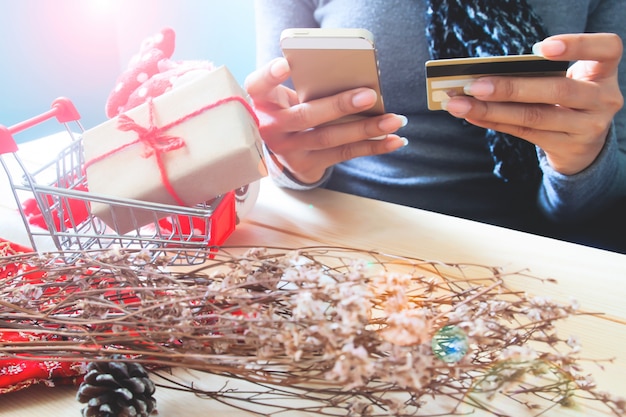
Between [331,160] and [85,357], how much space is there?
474 millimetres

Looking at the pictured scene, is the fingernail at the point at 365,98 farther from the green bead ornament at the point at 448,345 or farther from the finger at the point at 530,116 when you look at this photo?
the green bead ornament at the point at 448,345

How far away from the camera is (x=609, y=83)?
2.22 feet

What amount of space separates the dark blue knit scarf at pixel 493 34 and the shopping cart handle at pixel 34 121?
0.55 meters

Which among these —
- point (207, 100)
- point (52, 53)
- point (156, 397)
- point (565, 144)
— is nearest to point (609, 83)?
point (565, 144)

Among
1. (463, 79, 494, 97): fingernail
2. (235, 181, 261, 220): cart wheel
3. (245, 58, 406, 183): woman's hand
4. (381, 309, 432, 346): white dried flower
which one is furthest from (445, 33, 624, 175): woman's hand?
(381, 309, 432, 346): white dried flower

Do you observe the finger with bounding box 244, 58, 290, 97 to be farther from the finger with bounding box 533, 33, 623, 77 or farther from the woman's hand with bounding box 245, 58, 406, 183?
the finger with bounding box 533, 33, 623, 77

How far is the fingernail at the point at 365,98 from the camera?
64cm

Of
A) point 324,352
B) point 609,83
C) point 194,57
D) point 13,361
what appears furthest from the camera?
point 194,57

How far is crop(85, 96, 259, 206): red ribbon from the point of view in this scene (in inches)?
20.6

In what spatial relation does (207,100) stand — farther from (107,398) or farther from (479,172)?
(479,172)

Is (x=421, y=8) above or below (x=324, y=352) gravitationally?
above

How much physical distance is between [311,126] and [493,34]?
1.11 ft

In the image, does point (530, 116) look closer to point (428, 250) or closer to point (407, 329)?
point (428, 250)

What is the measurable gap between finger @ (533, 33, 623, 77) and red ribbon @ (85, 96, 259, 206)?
32cm
